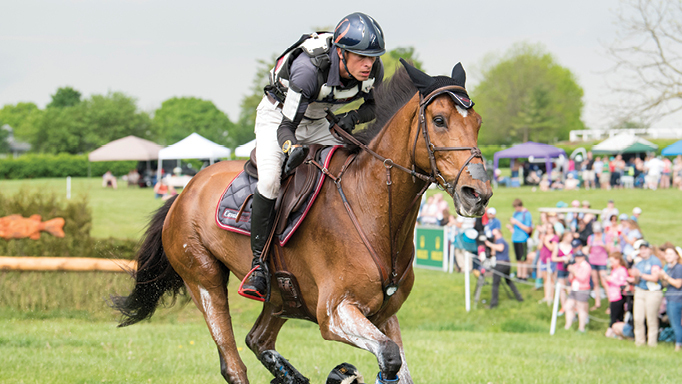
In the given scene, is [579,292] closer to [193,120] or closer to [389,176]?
[389,176]

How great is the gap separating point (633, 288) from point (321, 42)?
9.39 metres

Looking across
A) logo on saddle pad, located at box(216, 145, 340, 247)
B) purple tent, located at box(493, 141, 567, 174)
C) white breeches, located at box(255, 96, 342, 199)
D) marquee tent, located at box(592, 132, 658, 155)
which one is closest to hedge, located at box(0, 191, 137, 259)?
logo on saddle pad, located at box(216, 145, 340, 247)

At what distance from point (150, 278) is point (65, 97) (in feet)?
365

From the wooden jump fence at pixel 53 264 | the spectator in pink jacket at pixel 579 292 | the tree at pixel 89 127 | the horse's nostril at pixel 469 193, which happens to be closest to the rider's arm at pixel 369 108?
the horse's nostril at pixel 469 193

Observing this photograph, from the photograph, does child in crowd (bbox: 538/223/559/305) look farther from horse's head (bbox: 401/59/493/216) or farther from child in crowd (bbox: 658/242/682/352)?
horse's head (bbox: 401/59/493/216)

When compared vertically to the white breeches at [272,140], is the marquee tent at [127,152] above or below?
above

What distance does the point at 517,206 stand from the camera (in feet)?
50.5

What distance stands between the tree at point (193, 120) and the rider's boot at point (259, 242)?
310ft

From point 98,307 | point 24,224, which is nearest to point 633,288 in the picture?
point 98,307

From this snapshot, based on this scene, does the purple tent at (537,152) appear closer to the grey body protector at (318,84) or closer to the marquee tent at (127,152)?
the marquee tent at (127,152)

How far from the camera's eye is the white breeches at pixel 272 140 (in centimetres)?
446

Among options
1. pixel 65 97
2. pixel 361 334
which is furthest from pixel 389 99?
pixel 65 97

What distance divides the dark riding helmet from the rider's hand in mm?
750

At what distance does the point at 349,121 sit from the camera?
450cm
